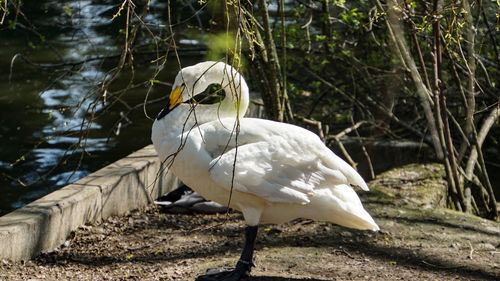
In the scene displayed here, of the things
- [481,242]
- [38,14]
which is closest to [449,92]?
[481,242]

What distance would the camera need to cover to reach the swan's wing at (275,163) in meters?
3.86

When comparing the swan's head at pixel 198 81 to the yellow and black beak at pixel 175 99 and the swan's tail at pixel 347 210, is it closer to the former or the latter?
the yellow and black beak at pixel 175 99

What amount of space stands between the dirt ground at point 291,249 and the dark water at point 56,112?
91cm

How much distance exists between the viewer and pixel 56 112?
8.95m

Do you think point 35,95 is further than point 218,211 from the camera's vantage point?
Yes

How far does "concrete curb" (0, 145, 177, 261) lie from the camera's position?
421cm

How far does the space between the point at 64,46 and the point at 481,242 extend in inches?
342

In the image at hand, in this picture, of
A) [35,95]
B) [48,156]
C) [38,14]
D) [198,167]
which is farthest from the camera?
[38,14]

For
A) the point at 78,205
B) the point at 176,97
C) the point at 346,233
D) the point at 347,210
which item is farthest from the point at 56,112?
the point at 347,210

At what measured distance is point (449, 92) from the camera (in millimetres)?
7297

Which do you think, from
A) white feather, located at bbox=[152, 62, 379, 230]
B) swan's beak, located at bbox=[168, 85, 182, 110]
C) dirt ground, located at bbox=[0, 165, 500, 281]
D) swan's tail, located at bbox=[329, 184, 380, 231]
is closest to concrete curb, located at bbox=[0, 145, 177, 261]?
dirt ground, located at bbox=[0, 165, 500, 281]

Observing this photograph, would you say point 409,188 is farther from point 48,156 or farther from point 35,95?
point 35,95

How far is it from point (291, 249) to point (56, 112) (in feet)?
17.1

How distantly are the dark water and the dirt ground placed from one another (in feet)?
2.99
